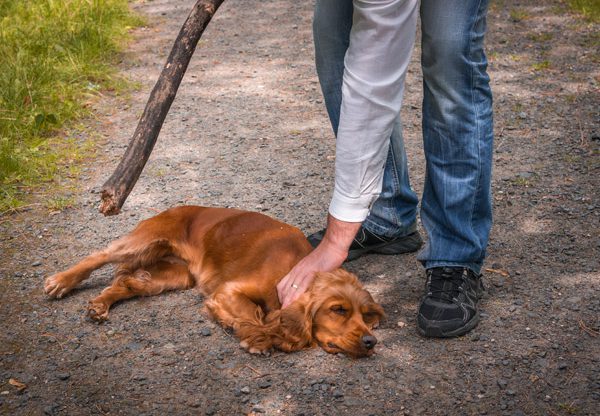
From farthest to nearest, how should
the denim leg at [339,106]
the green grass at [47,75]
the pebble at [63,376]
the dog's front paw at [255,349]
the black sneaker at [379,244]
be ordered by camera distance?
the green grass at [47,75] → the black sneaker at [379,244] → the denim leg at [339,106] → the dog's front paw at [255,349] → the pebble at [63,376]

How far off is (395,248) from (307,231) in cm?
52

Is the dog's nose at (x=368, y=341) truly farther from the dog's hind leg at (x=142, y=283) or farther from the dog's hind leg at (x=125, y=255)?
the dog's hind leg at (x=125, y=255)

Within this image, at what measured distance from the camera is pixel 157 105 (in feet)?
9.70

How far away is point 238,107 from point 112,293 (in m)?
2.71

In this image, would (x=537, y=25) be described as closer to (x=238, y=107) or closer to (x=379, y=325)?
(x=238, y=107)

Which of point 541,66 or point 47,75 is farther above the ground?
point 47,75

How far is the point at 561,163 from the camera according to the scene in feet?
15.7

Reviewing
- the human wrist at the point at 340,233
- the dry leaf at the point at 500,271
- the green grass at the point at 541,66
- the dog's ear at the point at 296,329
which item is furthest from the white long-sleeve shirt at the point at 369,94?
the green grass at the point at 541,66

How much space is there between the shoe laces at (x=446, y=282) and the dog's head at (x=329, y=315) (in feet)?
1.01

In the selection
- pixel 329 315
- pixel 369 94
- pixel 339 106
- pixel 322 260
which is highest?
pixel 369 94

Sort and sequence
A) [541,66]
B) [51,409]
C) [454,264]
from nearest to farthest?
[51,409], [454,264], [541,66]

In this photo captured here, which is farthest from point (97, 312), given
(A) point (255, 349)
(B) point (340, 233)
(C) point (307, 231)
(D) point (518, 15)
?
(D) point (518, 15)

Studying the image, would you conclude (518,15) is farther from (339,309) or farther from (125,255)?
(339,309)

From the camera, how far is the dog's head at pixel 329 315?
3049 millimetres
